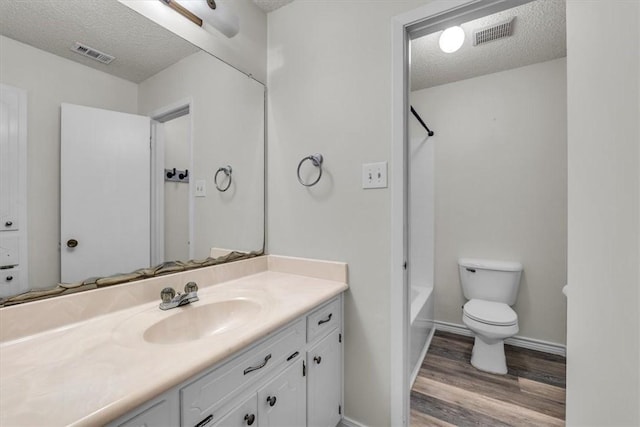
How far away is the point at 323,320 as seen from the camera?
47.9 inches

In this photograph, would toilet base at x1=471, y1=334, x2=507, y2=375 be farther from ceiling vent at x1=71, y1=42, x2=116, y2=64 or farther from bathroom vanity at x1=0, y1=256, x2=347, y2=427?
ceiling vent at x1=71, y1=42, x2=116, y2=64

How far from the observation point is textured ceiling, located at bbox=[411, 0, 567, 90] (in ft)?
5.37

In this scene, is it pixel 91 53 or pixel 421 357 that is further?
pixel 421 357

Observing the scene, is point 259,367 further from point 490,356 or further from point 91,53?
point 490,356

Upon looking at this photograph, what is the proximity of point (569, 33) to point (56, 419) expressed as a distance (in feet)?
3.15

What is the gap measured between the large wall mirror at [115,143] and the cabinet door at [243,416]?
66 cm

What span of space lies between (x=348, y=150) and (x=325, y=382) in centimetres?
107

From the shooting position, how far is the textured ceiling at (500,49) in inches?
64.4

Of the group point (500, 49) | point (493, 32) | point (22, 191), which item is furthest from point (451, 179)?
point (22, 191)

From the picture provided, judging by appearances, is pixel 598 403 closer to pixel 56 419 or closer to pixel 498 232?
pixel 56 419

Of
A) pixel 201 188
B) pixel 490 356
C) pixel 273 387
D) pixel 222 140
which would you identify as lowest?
pixel 490 356

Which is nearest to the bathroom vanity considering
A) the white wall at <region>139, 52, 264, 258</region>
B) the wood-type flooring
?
the white wall at <region>139, 52, 264, 258</region>

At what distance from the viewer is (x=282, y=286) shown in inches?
52.0

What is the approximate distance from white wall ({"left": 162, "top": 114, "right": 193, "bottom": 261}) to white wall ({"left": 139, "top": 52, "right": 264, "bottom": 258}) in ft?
0.16
